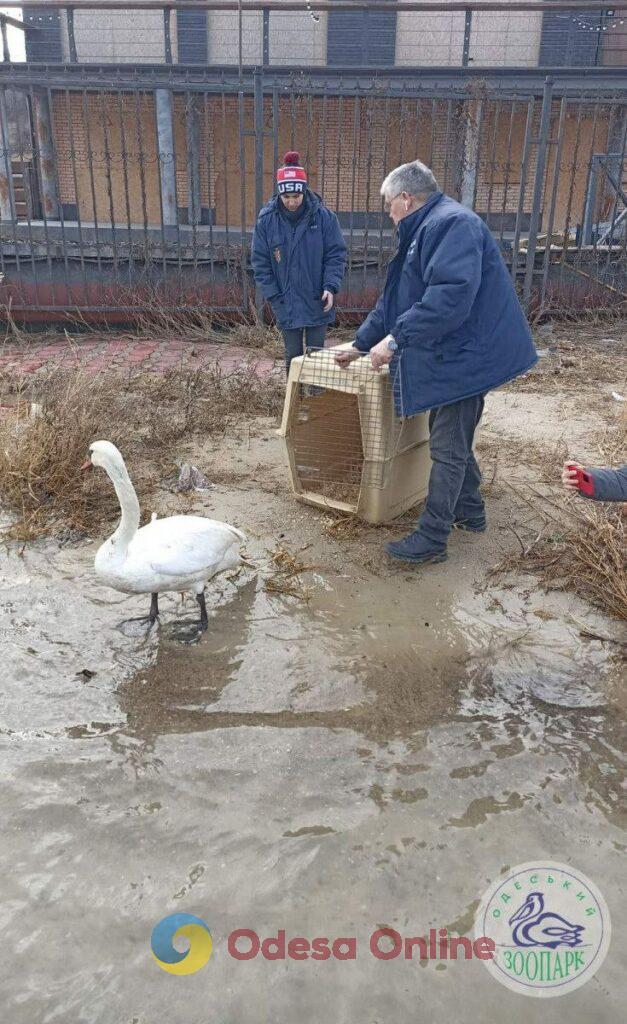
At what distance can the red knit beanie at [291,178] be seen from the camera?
530cm

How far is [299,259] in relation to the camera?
5613 millimetres

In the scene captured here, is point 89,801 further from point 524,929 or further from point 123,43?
point 123,43

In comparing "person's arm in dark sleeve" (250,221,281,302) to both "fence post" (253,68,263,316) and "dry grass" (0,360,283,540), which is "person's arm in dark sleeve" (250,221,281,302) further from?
"fence post" (253,68,263,316)

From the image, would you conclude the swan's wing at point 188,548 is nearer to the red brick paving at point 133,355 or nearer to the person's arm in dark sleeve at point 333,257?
the person's arm in dark sleeve at point 333,257

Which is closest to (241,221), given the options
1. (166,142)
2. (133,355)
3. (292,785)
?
(133,355)

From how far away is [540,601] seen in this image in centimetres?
379

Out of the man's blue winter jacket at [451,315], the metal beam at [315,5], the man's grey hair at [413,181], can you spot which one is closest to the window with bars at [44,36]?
the metal beam at [315,5]

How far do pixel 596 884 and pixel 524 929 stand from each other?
0.95 ft

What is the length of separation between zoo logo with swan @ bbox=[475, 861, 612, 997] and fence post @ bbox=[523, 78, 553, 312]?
809 centimetres

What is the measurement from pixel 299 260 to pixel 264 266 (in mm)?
300

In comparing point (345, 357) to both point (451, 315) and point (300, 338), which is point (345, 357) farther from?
point (300, 338)

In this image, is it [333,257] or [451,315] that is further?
[333,257]

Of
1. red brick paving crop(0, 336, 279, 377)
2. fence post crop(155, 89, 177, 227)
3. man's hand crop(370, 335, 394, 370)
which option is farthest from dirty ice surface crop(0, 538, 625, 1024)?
fence post crop(155, 89, 177, 227)

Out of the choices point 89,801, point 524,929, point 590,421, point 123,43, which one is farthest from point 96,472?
point 123,43
